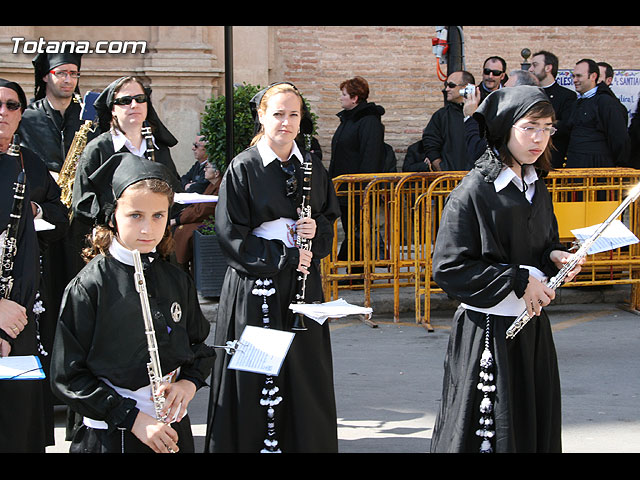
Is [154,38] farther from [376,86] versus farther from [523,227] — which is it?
[523,227]

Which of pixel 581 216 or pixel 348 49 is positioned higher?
pixel 348 49

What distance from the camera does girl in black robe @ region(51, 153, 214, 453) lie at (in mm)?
3414

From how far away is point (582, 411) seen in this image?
6.22 metres

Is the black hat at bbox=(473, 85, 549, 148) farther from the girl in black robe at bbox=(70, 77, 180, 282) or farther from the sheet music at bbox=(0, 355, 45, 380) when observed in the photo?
the sheet music at bbox=(0, 355, 45, 380)

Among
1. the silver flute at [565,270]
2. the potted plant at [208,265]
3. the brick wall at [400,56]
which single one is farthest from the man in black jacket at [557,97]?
the silver flute at [565,270]

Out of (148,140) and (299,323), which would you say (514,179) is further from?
(148,140)

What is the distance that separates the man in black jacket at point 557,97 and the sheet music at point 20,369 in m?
7.81

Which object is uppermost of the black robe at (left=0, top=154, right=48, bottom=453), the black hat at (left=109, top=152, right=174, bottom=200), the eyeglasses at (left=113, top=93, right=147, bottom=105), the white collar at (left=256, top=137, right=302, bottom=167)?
the eyeglasses at (left=113, top=93, right=147, bottom=105)

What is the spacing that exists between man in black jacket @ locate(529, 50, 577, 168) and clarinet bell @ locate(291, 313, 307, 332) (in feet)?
20.3

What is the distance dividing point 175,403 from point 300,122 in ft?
6.68

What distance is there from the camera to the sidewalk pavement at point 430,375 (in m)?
5.75

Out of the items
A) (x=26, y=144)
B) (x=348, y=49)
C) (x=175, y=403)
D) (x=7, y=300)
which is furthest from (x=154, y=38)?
(x=175, y=403)

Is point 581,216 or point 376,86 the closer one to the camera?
point 581,216

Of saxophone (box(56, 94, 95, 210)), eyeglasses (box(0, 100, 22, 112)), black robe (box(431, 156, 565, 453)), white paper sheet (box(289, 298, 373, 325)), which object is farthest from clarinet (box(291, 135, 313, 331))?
saxophone (box(56, 94, 95, 210))
